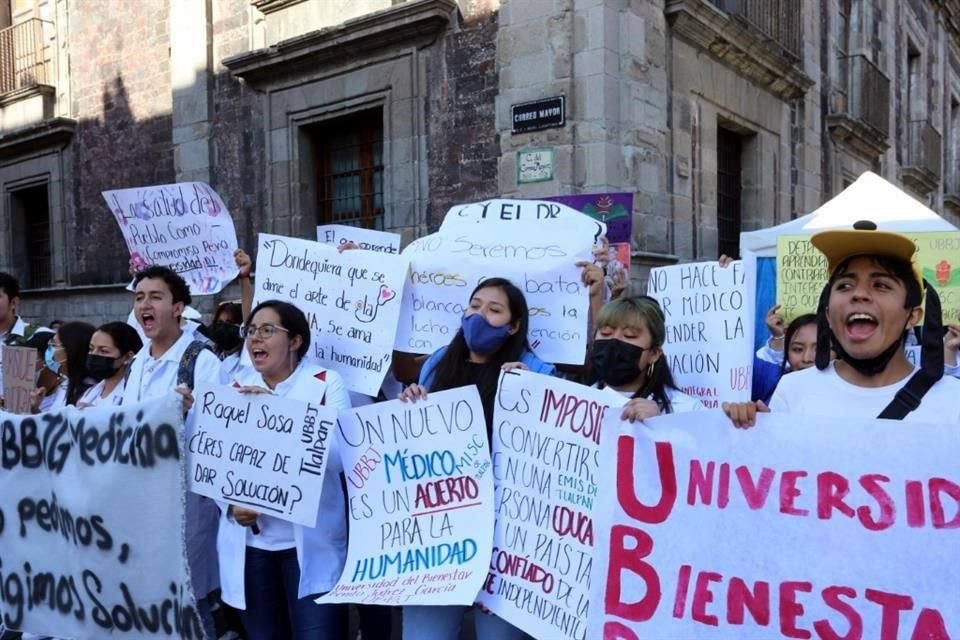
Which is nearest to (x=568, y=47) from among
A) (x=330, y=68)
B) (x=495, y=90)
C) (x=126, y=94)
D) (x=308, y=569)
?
(x=495, y=90)

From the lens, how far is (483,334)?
296 centimetres

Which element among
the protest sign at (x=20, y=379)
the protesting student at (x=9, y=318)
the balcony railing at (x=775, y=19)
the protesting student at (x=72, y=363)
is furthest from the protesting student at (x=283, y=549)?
the balcony railing at (x=775, y=19)

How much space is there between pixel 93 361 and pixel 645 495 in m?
2.50

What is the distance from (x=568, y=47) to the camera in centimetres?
698

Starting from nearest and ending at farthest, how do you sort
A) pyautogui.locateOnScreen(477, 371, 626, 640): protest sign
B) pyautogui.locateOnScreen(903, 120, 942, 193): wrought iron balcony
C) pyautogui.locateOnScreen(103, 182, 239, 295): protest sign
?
pyautogui.locateOnScreen(477, 371, 626, 640): protest sign, pyautogui.locateOnScreen(103, 182, 239, 295): protest sign, pyautogui.locateOnScreen(903, 120, 942, 193): wrought iron balcony

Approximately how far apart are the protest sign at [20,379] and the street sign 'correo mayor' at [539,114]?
A: 183 inches

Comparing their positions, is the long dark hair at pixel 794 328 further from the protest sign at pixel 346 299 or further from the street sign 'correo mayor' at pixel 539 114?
the street sign 'correo mayor' at pixel 539 114

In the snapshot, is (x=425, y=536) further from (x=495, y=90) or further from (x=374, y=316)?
(x=495, y=90)

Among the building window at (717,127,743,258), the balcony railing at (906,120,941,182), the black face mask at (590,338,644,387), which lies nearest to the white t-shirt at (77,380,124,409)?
the black face mask at (590,338,644,387)

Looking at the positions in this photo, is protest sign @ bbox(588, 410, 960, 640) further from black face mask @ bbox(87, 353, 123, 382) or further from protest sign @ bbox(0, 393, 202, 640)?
black face mask @ bbox(87, 353, 123, 382)

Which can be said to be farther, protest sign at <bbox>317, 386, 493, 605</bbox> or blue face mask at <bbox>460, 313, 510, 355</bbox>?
blue face mask at <bbox>460, 313, 510, 355</bbox>

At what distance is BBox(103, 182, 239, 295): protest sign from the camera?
4.61 metres

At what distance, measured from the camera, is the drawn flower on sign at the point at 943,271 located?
4957 millimetres

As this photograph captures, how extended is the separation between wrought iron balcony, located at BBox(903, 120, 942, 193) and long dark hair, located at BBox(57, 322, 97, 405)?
16.2m
